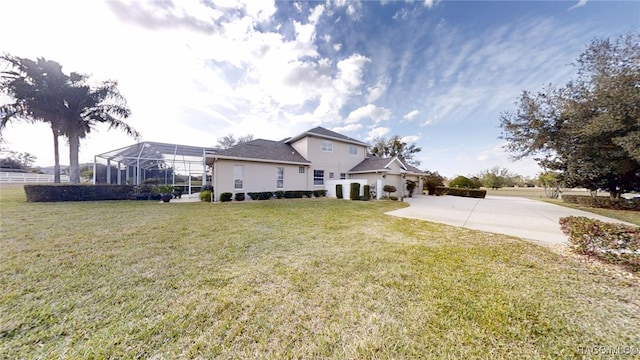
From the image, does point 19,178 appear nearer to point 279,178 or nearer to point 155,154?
point 155,154

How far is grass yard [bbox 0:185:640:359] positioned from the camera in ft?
6.58

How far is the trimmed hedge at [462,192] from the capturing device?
19.8 metres

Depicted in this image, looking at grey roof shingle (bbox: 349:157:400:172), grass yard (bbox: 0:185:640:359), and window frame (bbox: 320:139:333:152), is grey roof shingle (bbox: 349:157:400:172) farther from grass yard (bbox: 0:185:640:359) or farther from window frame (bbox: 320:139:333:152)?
grass yard (bbox: 0:185:640:359)

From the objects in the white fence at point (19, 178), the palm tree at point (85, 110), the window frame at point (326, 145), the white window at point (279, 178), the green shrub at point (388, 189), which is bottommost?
the green shrub at point (388, 189)

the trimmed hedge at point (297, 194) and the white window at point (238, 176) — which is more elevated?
the white window at point (238, 176)

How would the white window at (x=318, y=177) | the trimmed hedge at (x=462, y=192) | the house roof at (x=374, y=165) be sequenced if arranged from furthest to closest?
the trimmed hedge at (x=462, y=192) < the white window at (x=318, y=177) < the house roof at (x=374, y=165)

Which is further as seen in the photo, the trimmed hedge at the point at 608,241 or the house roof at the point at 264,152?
the house roof at the point at 264,152

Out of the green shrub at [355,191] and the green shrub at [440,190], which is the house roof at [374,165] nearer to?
the green shrub at [355,191]

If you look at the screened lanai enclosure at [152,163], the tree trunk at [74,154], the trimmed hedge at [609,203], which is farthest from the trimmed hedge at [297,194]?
the trimmed hedge at [609,203]

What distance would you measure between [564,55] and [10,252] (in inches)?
815

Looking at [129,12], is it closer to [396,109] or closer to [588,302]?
[588,302]

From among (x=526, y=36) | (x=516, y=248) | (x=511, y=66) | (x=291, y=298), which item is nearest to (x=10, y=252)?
(x=291, y=298)

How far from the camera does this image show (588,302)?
277 centimetres

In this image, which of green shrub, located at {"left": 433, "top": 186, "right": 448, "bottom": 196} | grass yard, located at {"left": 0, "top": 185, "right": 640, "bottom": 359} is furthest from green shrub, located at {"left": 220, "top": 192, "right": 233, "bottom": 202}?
green shrub, located at {"left": 433, "top": 186, "right": 448, "bottom": 196}
